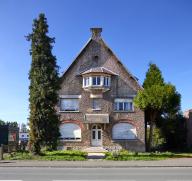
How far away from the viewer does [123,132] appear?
153 ft

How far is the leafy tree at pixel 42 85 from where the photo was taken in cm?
3438

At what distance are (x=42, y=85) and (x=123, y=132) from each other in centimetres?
1519

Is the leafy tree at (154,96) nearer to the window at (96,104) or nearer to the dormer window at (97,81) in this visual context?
the dormer window at (97,81)

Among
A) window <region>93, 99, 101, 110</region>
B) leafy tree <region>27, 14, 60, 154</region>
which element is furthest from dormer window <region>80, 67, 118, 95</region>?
leafy tree <region>27, 14, 60, 154</region>

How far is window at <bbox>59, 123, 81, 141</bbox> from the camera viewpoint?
1841 inches

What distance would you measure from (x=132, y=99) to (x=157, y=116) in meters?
4.25

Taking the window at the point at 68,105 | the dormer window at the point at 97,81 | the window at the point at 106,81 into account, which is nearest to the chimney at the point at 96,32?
the dormer window at the point at 97,81

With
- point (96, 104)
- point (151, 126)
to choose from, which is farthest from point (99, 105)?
point (151, 126)

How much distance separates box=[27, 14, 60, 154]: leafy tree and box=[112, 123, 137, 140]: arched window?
42.0 feet

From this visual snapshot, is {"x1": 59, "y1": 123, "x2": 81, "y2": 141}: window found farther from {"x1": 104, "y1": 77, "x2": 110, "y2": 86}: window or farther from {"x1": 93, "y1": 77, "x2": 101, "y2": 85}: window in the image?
{"x1": 104, "y1": 77, "x2": 110, "y2": 86}: window

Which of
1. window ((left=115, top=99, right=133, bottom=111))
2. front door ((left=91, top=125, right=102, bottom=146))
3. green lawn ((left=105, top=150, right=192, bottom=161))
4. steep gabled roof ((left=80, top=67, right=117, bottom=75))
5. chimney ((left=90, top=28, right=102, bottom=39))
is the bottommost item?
green lawn ((left=105, top=150, right=192, bottom=161))

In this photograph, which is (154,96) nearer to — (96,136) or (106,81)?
(106,81)

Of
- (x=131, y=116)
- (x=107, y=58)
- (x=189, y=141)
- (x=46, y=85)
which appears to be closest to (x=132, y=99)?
(x=131, y=116)

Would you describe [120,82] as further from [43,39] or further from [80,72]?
[43,39]
